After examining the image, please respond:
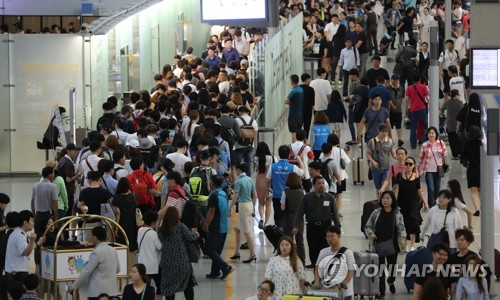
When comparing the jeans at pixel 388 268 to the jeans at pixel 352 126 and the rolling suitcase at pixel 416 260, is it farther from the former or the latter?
the jeans at pixel 352 126

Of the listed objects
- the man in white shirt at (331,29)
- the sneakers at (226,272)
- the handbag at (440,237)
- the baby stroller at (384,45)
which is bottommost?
the sneakers at (226,272)

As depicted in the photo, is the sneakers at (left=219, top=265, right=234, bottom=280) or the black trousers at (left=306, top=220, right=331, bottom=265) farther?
the sneakers at (left=219, top=265, right=234, bottom=280)

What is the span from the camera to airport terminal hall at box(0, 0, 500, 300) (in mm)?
15922

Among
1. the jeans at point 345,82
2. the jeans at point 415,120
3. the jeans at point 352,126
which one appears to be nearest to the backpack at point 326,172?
the jeans at point 415,120

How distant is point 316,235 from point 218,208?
1291mm

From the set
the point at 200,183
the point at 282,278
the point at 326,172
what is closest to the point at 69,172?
the point at 200,183

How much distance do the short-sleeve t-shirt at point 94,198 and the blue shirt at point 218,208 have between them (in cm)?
133

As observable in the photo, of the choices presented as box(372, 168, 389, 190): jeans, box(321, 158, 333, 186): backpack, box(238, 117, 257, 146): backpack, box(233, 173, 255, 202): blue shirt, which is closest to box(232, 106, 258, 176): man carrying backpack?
box(238, 117, 257, 146): backpack

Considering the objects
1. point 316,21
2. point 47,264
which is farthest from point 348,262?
point 316,21

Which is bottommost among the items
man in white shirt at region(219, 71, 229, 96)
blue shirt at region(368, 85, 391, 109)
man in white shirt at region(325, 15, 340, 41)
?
blue shirt at region(368, 85, 391, 109)

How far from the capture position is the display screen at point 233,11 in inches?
→ 1284

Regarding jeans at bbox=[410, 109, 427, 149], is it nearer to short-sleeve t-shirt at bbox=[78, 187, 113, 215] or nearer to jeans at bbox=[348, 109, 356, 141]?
jeans at bbox=[348, 109, 356, 141]

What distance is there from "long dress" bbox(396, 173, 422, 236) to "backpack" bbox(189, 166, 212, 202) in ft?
8.43

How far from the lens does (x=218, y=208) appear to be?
59.4 ft
